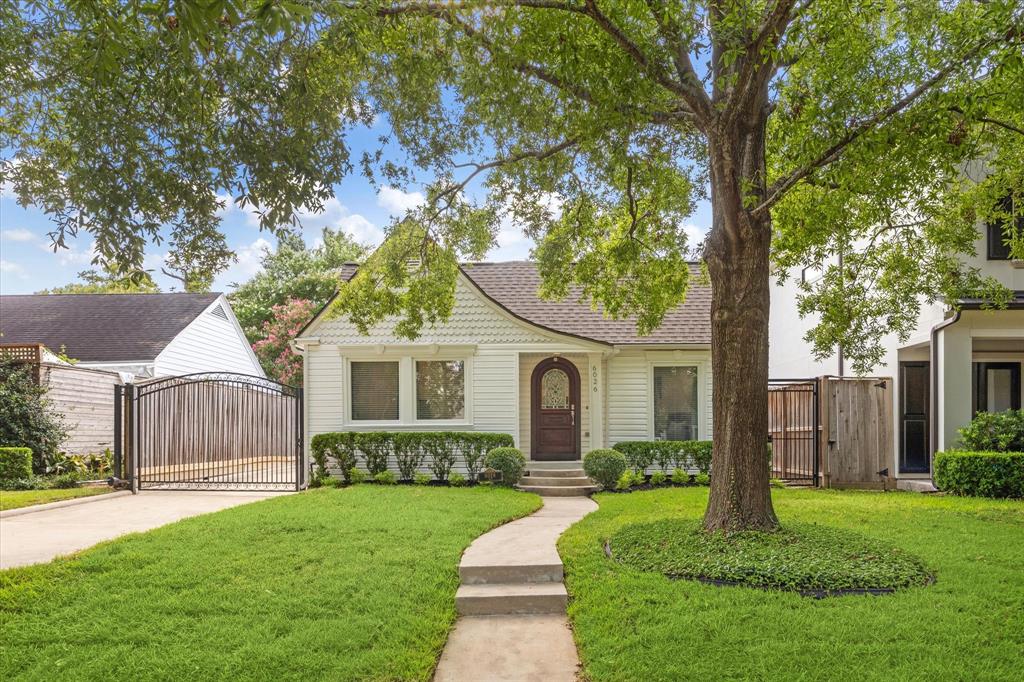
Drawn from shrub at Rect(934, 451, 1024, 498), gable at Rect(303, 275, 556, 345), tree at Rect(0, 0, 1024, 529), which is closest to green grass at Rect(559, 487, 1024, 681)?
tree at Rect(0, 0, 1024, 529)

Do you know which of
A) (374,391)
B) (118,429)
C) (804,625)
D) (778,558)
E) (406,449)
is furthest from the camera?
(374,391)

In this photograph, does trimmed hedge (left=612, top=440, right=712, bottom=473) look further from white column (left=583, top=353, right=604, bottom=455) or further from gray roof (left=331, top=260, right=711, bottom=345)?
gray roof (left=331, top=260, right=711, bottom=345)

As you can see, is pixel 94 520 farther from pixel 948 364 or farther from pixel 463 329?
pixel 948 364

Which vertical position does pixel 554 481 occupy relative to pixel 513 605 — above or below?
below

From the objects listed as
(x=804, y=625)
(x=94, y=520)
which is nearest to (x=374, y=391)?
(x=94, y=520)

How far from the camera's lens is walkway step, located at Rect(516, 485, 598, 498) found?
12.9 metres

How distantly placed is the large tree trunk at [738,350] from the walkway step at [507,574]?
1.89m

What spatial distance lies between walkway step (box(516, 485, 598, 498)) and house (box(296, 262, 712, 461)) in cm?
143

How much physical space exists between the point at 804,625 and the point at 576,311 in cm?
1219

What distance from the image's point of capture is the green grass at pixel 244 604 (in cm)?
447

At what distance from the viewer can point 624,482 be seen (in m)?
13.1

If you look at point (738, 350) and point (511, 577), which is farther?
point (738, 350)

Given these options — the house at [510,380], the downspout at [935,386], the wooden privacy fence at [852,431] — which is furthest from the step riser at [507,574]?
the downspout at [935,386]

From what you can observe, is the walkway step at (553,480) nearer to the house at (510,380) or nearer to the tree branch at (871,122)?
the house at (510,380)
